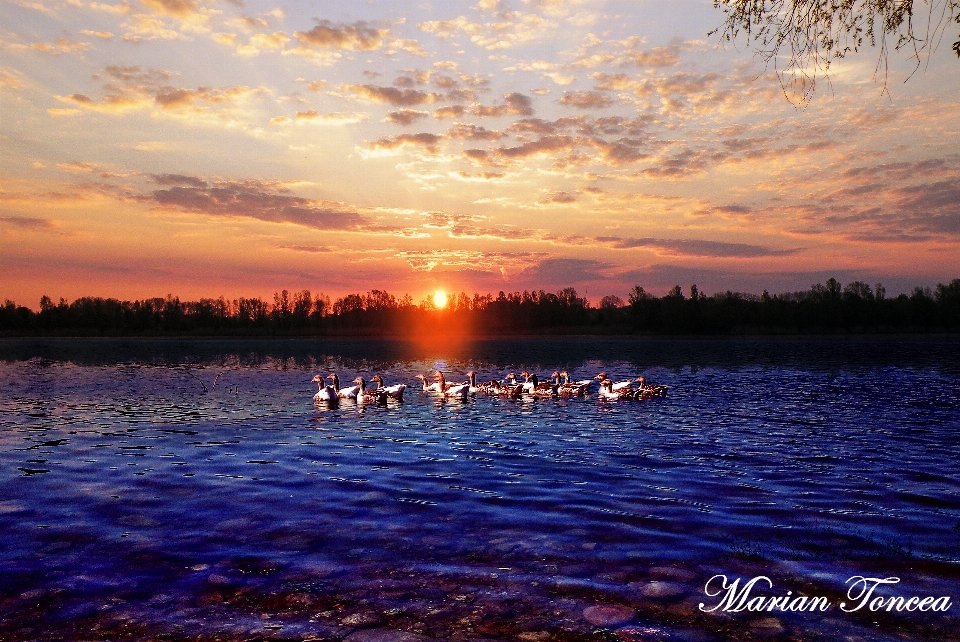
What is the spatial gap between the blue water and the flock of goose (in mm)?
7114

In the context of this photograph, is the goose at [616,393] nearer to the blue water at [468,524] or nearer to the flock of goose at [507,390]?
the flock of goose at [507,390]

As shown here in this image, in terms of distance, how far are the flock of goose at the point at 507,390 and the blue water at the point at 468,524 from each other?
711cm

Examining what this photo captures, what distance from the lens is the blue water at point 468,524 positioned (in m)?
7.27

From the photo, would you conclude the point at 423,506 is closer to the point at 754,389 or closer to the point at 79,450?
the point at 79,450

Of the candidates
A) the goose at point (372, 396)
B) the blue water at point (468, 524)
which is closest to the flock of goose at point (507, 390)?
the goose at point (372, 396)

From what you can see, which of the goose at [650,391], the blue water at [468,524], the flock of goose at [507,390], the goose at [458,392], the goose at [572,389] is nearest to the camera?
the blue water at [468,524]

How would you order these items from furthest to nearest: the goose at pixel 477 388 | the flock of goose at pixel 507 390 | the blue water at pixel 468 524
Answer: the goose at pixel 477 388 < the flock of goose at pixel 507 390 < the blue water at pixel 468 524

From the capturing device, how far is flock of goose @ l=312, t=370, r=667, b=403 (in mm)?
31188

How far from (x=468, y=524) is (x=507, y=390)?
75.2ft

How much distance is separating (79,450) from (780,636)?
19.9 m

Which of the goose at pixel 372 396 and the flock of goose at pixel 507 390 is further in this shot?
the flock of goose at pixel 507 390

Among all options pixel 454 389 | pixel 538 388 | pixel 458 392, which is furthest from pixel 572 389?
pixel 454 389

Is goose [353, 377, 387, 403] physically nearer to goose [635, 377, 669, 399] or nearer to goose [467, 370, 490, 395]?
goose [467, 370, 490, 395]

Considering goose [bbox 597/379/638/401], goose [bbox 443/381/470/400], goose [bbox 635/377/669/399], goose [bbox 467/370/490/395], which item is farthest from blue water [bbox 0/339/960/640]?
goose [bbox 467/370/490/395]
